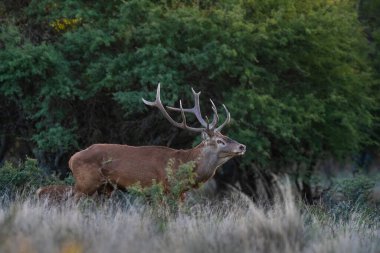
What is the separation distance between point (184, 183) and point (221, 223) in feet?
8.96

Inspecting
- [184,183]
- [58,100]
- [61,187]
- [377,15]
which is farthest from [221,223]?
[377,15]

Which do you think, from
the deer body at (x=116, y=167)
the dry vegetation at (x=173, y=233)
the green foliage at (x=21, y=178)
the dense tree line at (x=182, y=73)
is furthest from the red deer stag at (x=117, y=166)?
the dense tree line at (x=182, y=73)

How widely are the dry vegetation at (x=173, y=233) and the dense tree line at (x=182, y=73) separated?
25.6 ft

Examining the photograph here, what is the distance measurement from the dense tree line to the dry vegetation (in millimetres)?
7799

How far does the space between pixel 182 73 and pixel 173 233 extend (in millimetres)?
9634

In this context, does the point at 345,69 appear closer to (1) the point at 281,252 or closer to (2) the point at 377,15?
(2) the point at 377,15

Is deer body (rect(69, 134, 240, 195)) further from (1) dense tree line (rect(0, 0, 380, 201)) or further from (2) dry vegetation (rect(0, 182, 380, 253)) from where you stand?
(1) dense tree line (rect(0, 0, 380, 201))

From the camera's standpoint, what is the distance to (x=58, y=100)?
60.3 feet

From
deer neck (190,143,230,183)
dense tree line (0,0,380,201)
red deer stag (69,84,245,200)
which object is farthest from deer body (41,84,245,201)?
dense tree line (0,0,380,201)

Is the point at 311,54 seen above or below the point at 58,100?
above

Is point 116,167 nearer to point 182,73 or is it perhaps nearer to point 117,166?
point 117,166

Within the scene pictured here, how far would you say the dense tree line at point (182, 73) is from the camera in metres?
17.7

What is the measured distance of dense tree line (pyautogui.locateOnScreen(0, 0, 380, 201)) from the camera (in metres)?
17.7

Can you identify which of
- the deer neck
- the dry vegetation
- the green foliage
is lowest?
the green foliage
